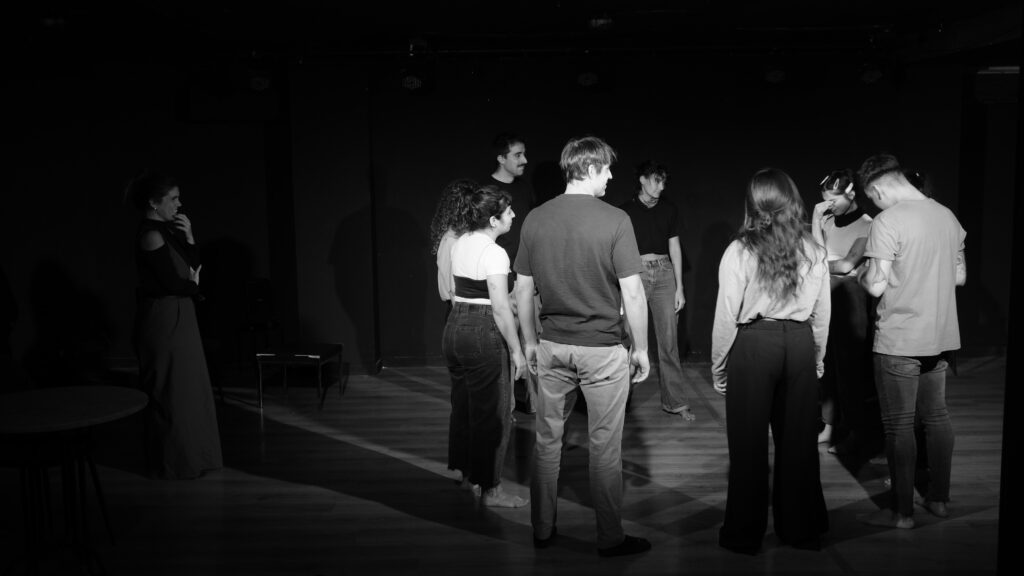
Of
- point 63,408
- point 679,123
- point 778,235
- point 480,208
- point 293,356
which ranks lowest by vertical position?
point 293,356

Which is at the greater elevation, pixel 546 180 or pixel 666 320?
pixel 546 180

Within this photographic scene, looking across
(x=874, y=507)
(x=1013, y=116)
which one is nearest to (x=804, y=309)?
(x=874, y=507)

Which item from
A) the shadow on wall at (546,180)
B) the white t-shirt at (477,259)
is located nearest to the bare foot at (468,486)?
the white t-shirt at (477,259)

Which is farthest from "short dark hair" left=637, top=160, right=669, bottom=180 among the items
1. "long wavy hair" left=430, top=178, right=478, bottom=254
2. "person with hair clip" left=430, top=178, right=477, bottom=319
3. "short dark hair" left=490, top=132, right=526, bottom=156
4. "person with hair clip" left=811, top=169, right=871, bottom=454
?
"long wavy hair" left=430, top=178, right=478, bottom=254

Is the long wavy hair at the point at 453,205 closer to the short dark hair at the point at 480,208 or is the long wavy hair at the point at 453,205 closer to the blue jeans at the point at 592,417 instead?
the short dark hair at the point at 480,208

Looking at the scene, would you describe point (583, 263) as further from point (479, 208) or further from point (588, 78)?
point (588, 78)

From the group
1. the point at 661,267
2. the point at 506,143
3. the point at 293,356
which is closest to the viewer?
the point at 506,143

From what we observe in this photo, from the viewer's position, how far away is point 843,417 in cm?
550

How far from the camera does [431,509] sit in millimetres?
4645

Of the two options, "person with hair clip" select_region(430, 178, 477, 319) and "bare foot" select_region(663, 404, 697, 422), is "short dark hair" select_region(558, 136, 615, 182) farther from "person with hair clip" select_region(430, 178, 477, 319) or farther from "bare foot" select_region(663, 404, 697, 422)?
"bare foot" select_region(663, 404, 697, 422)


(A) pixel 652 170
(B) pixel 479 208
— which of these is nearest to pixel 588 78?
(A) pixel 652 170

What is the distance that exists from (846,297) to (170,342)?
3.84 m

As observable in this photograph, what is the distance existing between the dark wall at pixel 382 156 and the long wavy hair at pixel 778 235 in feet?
13.1

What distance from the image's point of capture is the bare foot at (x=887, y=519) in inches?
169
